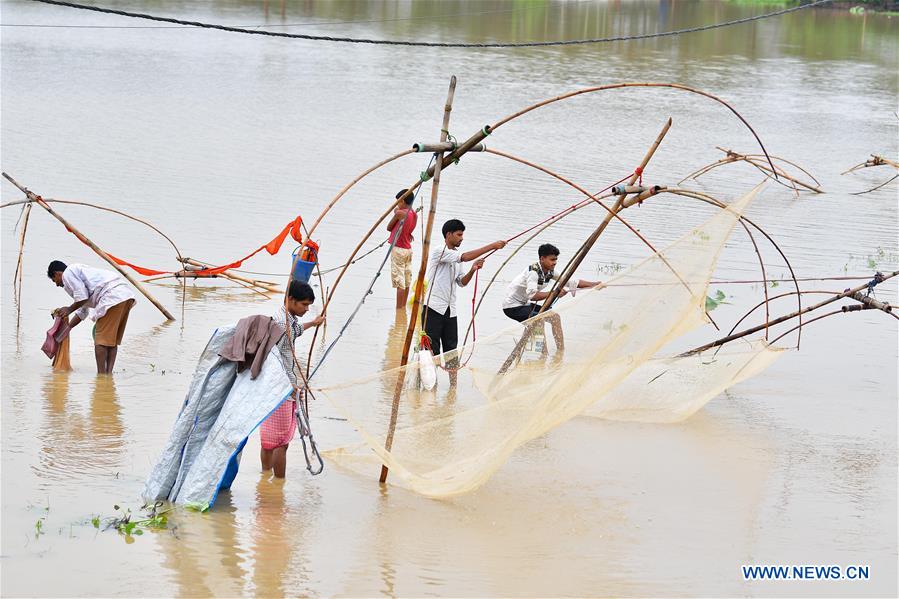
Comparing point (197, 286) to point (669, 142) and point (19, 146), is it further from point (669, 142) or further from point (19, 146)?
point (669, 142)

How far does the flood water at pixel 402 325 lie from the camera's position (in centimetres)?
482

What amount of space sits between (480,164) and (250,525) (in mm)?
10076

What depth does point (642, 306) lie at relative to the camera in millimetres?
5633

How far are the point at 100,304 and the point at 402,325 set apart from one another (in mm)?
2367

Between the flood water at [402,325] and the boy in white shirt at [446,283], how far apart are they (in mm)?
793

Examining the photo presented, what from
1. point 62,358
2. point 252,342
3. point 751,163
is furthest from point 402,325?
point 751,163

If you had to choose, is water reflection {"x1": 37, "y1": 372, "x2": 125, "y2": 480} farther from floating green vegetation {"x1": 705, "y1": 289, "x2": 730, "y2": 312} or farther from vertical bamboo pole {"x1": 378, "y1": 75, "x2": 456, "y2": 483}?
floating green vegetation {"x1": 705, "y1": 289, "x2": 730, "y2": 312}

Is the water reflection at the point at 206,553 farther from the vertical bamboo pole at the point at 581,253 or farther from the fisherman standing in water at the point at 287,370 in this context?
the vertical bamboo pole at the point at 581,253

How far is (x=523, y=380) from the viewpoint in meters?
5.63

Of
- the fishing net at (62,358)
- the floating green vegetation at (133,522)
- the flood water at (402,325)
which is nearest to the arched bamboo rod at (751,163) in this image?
the flood water at (402,325)

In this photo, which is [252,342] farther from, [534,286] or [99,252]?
[99,252]

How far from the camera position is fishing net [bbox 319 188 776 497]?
5188mm

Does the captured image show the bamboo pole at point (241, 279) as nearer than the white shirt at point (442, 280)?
No

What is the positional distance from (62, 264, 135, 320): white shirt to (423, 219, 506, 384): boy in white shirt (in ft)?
5.84
